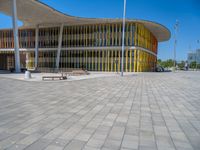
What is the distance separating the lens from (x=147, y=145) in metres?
3.33

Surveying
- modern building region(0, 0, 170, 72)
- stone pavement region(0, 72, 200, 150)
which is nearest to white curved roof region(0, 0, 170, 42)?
modern building region(0, 0, 170, 72)

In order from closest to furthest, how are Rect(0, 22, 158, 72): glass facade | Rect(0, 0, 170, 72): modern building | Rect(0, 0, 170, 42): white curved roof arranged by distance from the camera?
Rect(0, 0, 170, 42): white curved roof
Rect(0, 0, 170, 72): modern building
Rect(0, 22, 158, 72): glass facade

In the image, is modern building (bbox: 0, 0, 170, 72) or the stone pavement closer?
the stone pavement

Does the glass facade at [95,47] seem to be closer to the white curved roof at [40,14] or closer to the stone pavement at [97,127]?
the white curved roof at [40,14]

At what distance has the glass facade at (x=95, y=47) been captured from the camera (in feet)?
131

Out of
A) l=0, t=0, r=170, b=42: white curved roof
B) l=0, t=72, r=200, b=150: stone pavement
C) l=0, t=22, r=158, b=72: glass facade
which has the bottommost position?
l=0, t=72, r=200, b=150: stone pavement

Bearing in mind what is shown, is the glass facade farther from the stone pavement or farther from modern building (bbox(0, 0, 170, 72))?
the stone pavement

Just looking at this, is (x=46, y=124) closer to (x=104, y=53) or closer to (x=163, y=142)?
(x=163, y=142)

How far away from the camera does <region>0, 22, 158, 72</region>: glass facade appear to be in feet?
131

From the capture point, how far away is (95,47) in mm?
42312

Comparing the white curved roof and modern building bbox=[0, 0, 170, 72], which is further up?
the white curved roof

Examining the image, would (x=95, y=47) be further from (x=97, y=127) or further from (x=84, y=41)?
(x=97, y=127)

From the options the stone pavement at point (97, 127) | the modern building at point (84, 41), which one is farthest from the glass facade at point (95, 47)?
the stone pavement at point (97, 127)

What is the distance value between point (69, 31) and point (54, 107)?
138 ft
